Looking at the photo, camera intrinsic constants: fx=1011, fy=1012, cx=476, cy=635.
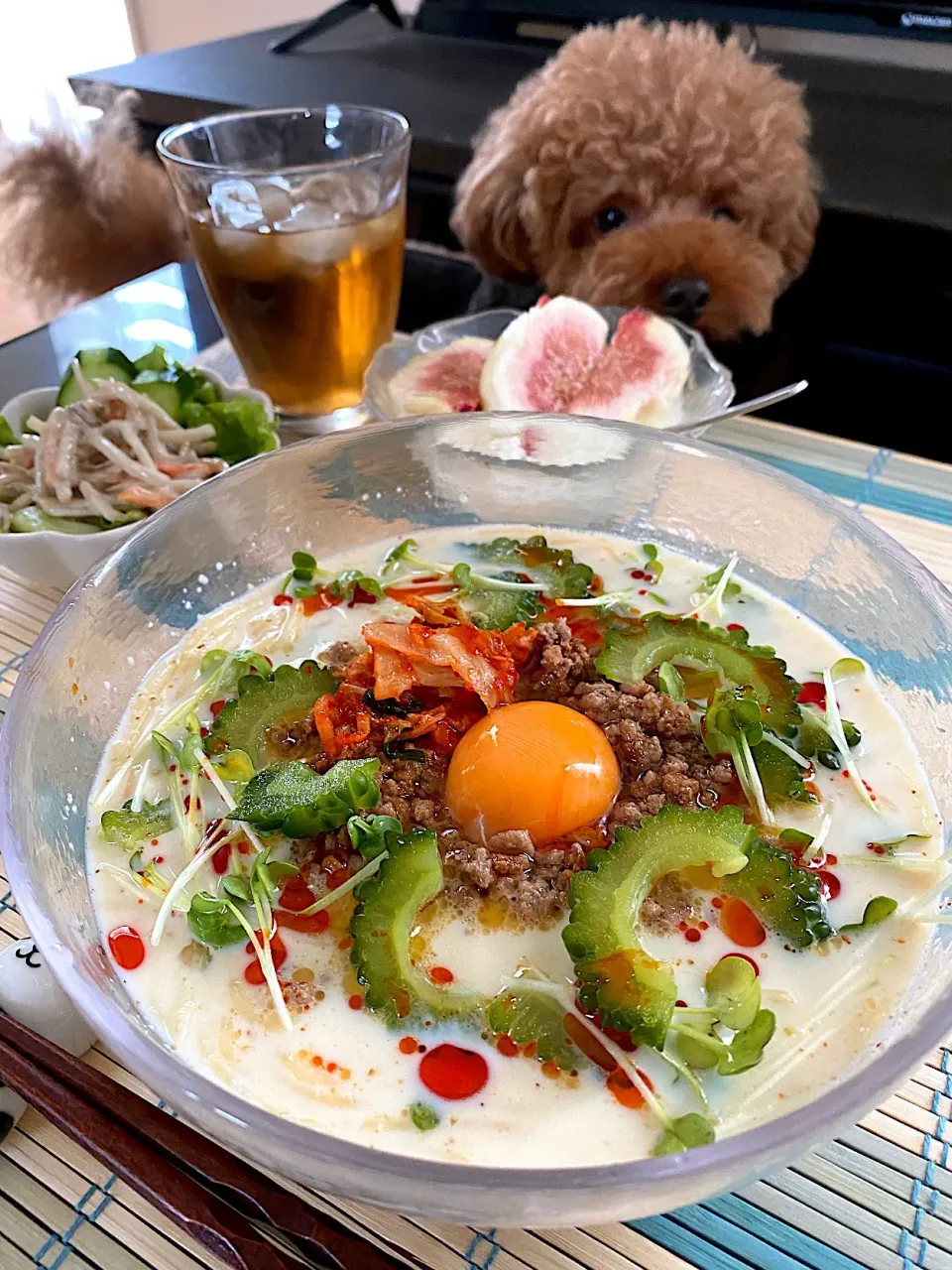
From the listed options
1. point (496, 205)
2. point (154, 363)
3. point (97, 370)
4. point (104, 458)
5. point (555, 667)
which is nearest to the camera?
point (555, 667)

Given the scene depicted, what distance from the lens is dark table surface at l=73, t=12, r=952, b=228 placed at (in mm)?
3873

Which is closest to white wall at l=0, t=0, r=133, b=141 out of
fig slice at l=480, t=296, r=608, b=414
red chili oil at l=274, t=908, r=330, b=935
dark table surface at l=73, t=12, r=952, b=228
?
dark table surface at l=73, t=12, r=952, b=228

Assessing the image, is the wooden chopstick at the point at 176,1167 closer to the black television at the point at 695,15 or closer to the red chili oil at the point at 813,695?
the red chili oil at the point at 813,695

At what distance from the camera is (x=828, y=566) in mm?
2016

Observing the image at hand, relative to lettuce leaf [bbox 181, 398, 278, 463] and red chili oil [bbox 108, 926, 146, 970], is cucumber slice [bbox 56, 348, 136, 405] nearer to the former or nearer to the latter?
lettuce leaf [bbox 181, 398, 278, 463]

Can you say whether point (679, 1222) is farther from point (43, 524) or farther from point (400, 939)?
point (43, 524)

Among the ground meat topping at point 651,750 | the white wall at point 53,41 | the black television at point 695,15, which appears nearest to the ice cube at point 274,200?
the ground meat topping at point 651,750

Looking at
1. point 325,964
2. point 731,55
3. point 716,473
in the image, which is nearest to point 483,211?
point 731,55

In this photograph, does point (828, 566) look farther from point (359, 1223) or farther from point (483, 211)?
point (483, 211)

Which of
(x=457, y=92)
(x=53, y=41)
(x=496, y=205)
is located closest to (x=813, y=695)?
(x=496, y=205)

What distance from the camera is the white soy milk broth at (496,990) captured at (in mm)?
1248

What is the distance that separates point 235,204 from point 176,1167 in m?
2.19

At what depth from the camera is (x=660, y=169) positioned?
2986 millimetres

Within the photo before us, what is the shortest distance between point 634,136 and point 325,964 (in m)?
2.55
